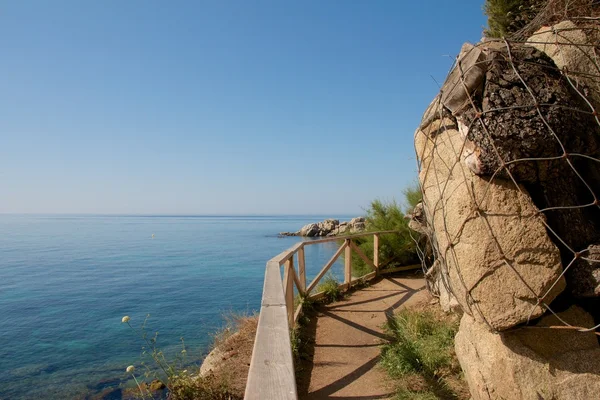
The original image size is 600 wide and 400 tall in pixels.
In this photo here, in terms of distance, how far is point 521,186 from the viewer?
2.94 metres

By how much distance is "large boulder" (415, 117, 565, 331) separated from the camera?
2.69 metres

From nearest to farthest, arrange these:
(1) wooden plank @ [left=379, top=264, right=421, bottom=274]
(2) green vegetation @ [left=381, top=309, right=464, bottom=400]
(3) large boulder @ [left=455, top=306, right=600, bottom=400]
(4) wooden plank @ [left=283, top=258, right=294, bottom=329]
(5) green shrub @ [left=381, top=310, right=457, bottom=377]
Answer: (3) large boulder @ [left=455, top=306, right=600, bottom=400]
(2) green vegetation @ [left=381, top=309, right=464, bottom=400]
(5) green shrub @ [left=381, top=310, right=457, bottom=377]
(4) wooden plank @ [left=283, top=258, right=294, bottom=329]
(1) wooden plank @ [left=379, top=264, right=421, bottom=274]

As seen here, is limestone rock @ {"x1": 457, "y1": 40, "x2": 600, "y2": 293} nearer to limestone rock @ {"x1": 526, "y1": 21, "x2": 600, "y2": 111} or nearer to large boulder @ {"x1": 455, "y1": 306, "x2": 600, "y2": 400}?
limestone rock @ {"x1": 526, "y1": 21, "x2": 600, "y2": 111}

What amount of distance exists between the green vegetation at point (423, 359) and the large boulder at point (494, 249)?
1.07 metres

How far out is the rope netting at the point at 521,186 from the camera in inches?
107

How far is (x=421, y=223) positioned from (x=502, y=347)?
3.66m

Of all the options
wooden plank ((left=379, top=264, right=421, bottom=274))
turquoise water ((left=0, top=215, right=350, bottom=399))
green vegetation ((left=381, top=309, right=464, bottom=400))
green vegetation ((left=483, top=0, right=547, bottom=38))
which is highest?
green vegetation ((left=483, top=0, right=547, bottom=38))

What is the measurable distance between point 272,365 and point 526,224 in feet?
7.17

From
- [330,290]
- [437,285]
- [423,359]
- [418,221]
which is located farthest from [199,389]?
[418,221]

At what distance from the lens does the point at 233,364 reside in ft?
14.4

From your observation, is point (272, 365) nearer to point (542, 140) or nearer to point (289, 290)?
point (542, 140)

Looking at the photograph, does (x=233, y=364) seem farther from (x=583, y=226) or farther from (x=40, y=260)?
(x=40, y=260)

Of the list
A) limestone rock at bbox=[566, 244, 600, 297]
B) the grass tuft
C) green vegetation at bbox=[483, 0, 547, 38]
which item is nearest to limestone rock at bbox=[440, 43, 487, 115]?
limestone rock at bbox=[566, 244, 600, 297]

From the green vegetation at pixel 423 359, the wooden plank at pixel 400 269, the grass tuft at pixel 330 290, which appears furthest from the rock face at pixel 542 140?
the wooden plank at pixel 400 269
